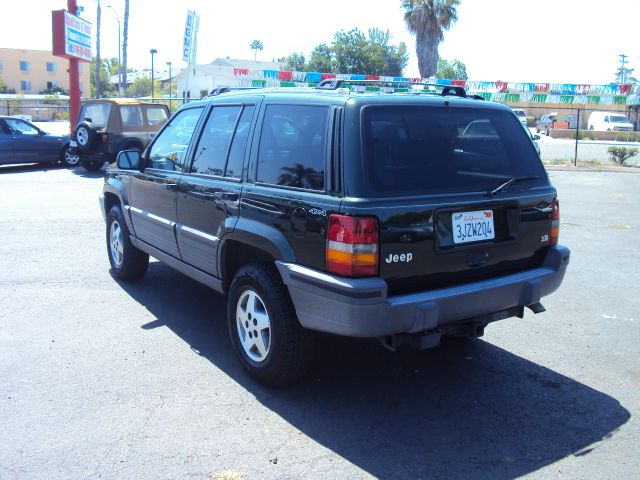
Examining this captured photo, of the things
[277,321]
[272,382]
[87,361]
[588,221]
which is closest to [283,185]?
[277,321]

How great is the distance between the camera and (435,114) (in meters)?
4.05

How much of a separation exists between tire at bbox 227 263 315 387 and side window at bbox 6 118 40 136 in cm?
1481

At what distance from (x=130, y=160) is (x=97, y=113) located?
11.3 m

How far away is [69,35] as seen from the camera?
20.9 metres

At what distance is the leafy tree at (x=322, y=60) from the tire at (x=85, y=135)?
173 feet

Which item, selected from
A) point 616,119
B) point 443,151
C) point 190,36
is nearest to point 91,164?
point 443,151

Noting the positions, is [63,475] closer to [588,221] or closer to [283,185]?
[283,185]

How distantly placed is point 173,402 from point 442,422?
167cm

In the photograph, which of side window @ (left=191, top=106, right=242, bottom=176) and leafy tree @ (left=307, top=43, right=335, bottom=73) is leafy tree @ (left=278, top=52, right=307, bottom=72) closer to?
leafy tree @ (left=307, top=43, right=335, bottom=73)

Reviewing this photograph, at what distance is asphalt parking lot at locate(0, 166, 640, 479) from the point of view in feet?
11.1

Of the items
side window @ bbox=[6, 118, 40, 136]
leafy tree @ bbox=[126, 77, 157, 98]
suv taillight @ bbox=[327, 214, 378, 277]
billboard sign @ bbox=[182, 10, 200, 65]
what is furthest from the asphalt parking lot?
leafy tree @ bbox=[126, 77, 157, 98]

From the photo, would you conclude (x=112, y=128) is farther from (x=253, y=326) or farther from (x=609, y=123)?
(x=609, y=123)

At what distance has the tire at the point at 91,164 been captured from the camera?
16469 millimetres

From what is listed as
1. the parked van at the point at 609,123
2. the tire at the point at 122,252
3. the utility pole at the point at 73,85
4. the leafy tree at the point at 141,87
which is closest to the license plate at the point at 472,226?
the tire at the point at 122,252
